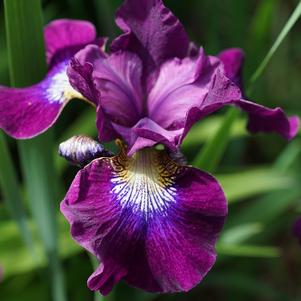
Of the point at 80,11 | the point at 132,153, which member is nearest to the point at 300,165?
the point at 80,11

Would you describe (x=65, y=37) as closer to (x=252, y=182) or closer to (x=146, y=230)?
(x=146, y=230)

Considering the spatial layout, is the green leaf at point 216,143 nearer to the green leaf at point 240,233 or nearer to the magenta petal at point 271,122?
the magenta petal at point 271,122

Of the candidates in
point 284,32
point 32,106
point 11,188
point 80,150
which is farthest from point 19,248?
point 284,32

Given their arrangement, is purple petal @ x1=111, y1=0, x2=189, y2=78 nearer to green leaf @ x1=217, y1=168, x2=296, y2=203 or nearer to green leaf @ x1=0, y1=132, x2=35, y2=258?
green leaf @ x1=0, y1=132, x2=35, y2=258

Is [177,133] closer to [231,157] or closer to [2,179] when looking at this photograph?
[2,179]

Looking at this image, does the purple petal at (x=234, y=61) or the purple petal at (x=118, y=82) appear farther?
the purple petal at (x=234, y=61)

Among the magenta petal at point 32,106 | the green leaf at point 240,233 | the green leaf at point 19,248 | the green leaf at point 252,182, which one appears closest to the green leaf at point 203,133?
the green leaf at point 252,182

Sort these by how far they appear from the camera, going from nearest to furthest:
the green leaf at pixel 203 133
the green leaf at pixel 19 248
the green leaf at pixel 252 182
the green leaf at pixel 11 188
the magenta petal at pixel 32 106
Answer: the magenta petal at pixel 32 106 < the green leaf at pixel 11 188 < the green leaf at pixel 19 248 < the green leaf at pixel 252 182 < the green leaf at pixel 203 133

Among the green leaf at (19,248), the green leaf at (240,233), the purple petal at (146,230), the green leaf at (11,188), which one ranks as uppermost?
the purple petal at (146,230)

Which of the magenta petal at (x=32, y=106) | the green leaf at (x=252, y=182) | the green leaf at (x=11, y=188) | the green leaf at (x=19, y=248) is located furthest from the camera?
the green leaf at (x=252, y=182)
